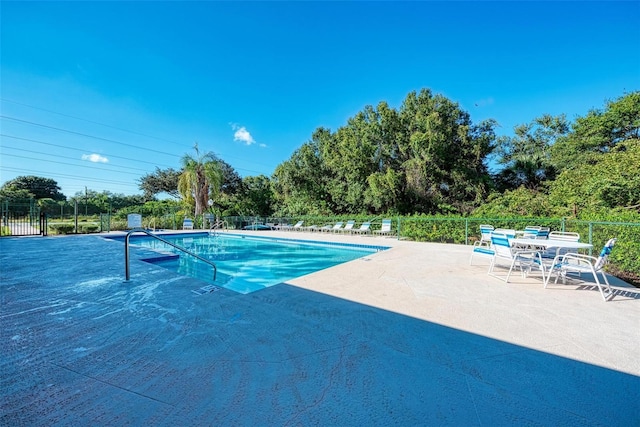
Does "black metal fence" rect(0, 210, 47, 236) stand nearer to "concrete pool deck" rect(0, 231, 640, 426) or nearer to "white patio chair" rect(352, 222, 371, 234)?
"concrete pool deck" rect(0, 231, 640, 426)

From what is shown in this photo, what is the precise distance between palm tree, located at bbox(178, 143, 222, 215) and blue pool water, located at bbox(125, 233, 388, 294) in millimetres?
5272

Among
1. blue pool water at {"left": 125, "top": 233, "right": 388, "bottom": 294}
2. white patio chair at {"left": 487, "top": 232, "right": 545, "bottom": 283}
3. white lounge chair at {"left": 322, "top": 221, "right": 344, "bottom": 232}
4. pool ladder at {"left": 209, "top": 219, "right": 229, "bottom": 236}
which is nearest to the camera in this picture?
white patio chair at {"left": 487, "top": 232, "right": 545, "bottom": 283}

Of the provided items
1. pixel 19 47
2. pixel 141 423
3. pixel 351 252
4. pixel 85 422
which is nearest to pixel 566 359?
pixel 141 423

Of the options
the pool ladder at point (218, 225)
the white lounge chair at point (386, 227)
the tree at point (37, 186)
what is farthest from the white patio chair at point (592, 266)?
the tree at point (37, 186)

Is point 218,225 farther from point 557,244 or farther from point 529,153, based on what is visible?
point 529,153

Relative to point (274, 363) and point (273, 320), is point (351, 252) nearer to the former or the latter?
point (273, 320)

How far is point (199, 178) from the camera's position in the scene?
61.5ft

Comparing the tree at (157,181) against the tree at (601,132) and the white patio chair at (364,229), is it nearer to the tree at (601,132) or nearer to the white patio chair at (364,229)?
the white patio chair at (364,229)

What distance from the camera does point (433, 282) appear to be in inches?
176

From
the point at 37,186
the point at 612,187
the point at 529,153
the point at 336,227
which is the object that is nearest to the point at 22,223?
the point at 336,227

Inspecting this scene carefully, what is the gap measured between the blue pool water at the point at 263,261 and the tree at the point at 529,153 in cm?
1271

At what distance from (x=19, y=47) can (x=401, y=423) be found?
20330 mm

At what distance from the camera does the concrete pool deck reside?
5.06 feet

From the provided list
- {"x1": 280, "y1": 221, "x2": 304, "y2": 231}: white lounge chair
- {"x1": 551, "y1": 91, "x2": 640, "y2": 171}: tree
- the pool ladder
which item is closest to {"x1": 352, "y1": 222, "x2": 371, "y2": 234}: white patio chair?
{"x1": 280, "y1": 221, "x2": 304, "y2": 231}: white lounge chair
